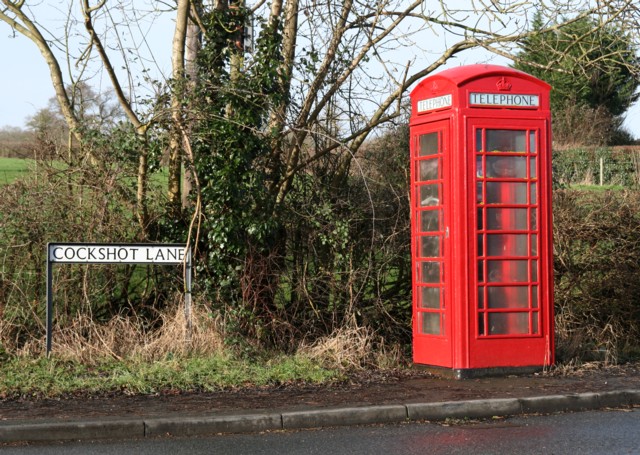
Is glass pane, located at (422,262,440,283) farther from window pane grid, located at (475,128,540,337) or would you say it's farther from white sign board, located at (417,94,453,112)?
white sign board, located at (417,94,453,112)

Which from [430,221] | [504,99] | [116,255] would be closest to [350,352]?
[430,221]

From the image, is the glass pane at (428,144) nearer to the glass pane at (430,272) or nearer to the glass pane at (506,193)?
the glass pane at (506,193)

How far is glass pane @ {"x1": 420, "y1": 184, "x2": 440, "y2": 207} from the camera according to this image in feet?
30.7

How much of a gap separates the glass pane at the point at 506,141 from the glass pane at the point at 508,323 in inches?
70.1

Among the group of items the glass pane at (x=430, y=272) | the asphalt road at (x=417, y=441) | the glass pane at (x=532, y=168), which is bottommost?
the asphalt road at (x=417, y=441)

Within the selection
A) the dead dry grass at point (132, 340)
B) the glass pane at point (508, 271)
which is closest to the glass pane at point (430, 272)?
the glass pane at point (508, 271)

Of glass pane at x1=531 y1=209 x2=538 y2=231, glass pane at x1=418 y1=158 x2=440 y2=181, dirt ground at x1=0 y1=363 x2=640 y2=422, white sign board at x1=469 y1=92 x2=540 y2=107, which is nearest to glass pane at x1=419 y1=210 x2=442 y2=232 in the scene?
glass pane at x1=418 y1=158 x2=440 y2=181

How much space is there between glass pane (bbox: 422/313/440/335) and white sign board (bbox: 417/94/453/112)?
225 centimetres

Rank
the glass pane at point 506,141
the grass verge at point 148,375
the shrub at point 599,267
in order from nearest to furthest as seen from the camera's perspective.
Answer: the grass verge at point 148,375, the glass pane at point 506,141, the shrub at point 599,267

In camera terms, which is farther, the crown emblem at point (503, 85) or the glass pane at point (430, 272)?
the glass pane at point (430, 272)

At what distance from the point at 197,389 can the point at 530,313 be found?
369 cm

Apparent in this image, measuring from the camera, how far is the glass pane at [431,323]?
939cm

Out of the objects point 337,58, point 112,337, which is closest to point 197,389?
point 112,337

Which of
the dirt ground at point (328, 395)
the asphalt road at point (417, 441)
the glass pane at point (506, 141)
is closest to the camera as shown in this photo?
the asphalt road at point (417, 441)
